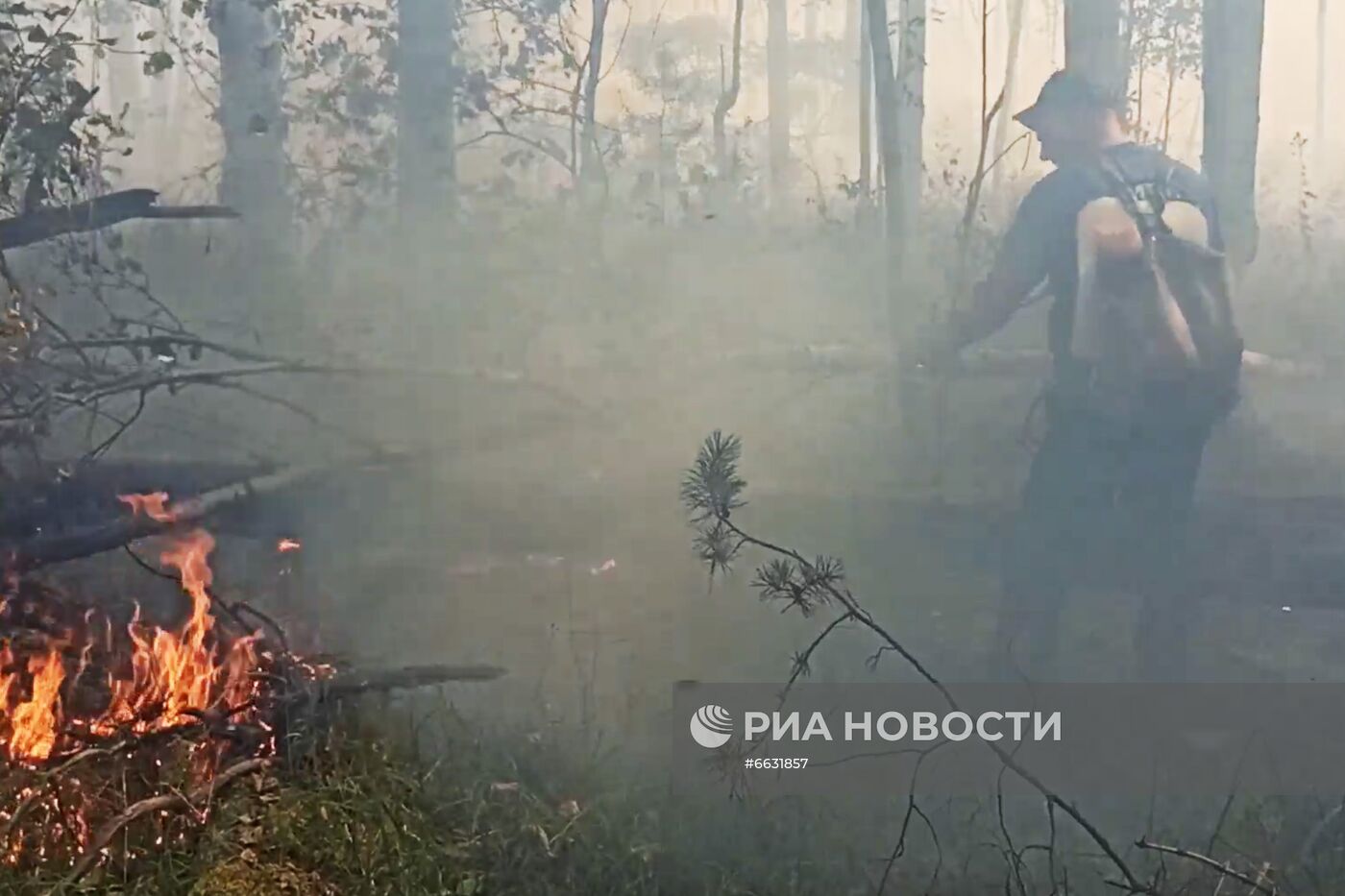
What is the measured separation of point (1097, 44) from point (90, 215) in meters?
1.87

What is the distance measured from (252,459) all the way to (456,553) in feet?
1.38

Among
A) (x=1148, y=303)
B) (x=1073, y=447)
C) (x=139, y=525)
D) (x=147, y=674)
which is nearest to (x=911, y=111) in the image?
(x=1148, y=303)

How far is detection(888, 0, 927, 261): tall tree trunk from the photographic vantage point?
7.52 ft

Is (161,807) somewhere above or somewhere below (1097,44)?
below

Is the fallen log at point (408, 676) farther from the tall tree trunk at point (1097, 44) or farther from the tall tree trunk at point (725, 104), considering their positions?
the tall tree trunk at point (1097, 44)

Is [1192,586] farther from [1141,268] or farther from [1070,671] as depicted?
[1141,268]

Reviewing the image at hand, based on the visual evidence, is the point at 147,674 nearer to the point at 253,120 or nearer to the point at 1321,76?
the point at 253,120

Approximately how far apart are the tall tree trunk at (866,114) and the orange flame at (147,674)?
137cm

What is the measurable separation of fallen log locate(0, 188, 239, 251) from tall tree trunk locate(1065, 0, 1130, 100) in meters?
1.56

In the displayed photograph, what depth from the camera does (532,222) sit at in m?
2.30

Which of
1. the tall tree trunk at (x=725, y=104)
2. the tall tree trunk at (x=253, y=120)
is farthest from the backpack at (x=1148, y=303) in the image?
the tall tree trunk at (x=253, y=120)

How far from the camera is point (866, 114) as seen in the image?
2.31 metres

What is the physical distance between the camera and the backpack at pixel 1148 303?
2250 millimetres

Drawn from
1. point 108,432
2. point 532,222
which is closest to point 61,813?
point 108,432
